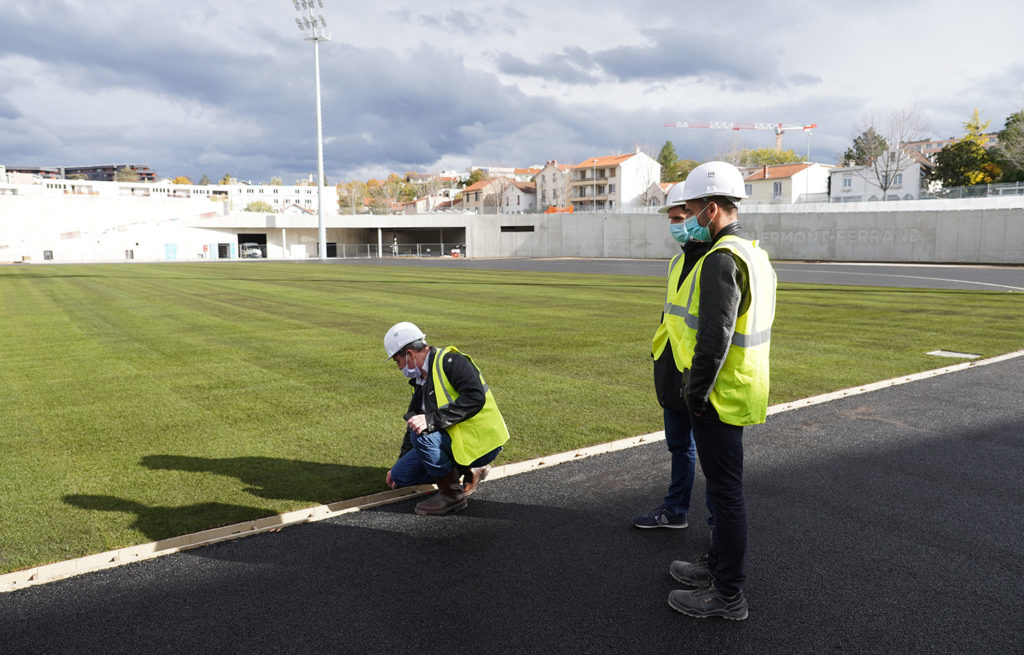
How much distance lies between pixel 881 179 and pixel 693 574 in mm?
73853

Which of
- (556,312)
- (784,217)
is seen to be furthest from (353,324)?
(784,217)

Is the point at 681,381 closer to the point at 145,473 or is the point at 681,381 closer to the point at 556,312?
the point at 145,473

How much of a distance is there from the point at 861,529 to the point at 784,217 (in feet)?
174

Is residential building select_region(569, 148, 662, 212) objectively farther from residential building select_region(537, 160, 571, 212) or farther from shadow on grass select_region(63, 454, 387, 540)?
shadow on grass select_region(63, 454, 387, 540)

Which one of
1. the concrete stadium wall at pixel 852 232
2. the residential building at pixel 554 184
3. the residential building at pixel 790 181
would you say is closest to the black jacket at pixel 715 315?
the concrete stadium wall at pixel 852 232

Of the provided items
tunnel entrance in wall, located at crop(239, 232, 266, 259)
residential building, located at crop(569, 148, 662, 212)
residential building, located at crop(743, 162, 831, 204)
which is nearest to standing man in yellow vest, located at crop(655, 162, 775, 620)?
tunnel entrance in wall, located at crop(239, 232, 266, 259)

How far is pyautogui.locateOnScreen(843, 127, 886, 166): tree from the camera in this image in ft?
239

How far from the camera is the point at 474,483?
16.4 feet

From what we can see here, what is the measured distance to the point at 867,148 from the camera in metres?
74.8

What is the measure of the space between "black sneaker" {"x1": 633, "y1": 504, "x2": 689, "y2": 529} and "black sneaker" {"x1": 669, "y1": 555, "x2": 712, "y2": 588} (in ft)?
1.96

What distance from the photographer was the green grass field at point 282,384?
509 cm

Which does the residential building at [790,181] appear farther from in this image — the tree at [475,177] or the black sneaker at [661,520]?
the black sneaker at [661,520]

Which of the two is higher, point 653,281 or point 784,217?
point 784,217

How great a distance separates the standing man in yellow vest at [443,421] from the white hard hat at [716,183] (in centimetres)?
188
